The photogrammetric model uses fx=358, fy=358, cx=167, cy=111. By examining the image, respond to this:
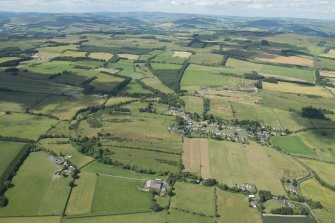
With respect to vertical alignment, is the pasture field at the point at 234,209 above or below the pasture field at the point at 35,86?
below

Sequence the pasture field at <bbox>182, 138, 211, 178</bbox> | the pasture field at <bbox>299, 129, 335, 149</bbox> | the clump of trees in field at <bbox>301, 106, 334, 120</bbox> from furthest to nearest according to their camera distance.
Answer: the clump of trees in field at <bbox>301, 106, 334, 120</bbox>, the pasture field at <bbox>299, 129, 335, 149</bbox>, the pasture field at <bbox>182, 138, 211, 178</bbox>

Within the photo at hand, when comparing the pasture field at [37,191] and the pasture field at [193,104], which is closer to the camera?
the pasture field at [37,191]

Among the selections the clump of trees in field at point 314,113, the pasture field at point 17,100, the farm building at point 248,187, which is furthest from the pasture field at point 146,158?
the clump of trees in field at point 314,113

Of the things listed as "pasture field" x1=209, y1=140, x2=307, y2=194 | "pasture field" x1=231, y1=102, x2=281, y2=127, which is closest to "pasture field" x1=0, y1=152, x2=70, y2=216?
"pasture field" x1=209, y1=140, x2=307, y2=194

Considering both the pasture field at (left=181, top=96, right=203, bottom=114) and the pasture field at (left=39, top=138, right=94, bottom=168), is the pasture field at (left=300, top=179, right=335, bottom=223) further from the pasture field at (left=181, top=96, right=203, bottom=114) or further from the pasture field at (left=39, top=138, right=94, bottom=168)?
the pasture field at (left=181, top=96, right=203, bottom=114)

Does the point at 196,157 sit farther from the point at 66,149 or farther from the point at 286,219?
the point at 66,149

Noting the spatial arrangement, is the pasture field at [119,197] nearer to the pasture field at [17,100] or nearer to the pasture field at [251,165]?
the pasture field at [251,165]
